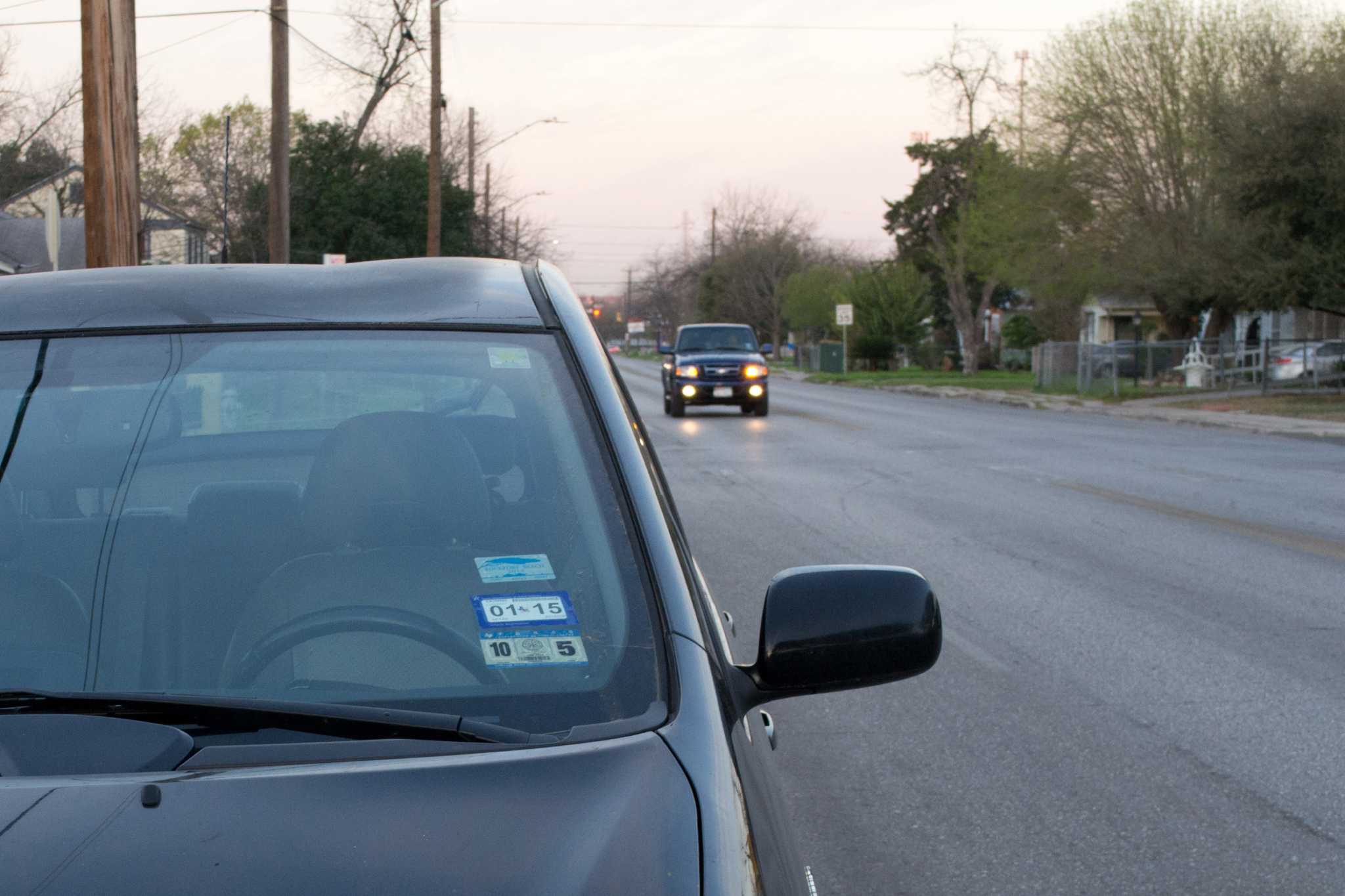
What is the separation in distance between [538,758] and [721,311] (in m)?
88.4

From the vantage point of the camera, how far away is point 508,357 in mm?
2570

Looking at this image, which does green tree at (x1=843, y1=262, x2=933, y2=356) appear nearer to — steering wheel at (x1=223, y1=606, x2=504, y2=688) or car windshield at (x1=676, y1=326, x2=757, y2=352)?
car windshield at (x1=676, y1=326, x2=757, y2=352)

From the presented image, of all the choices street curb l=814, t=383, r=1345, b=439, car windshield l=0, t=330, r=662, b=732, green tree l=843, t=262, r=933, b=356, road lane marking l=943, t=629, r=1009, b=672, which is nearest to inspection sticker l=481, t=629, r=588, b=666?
car windshield l=0, t=330, r=662, b=732

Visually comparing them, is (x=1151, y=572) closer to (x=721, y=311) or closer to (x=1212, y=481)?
(x=1212, y=481)

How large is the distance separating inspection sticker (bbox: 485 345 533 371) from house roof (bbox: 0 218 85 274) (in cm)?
2734

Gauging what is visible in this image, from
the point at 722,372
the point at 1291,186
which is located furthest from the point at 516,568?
the point at 1291,186

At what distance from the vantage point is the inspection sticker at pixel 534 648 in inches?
84.7

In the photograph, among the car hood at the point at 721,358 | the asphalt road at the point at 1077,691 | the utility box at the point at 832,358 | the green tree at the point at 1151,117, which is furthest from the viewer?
the utility box at the point at 832,358

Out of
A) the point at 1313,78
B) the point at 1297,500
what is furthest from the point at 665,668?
the point at 1313,78

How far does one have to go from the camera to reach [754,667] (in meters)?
2.30

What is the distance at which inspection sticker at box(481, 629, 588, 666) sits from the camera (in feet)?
7.06

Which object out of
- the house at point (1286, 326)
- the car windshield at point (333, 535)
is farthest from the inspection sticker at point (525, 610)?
the house at point (1286, 326)

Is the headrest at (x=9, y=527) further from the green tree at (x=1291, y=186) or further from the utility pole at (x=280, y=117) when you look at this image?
the green tree at (x=1291, y=186)

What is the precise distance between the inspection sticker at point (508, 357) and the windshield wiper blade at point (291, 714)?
2.45 feet
